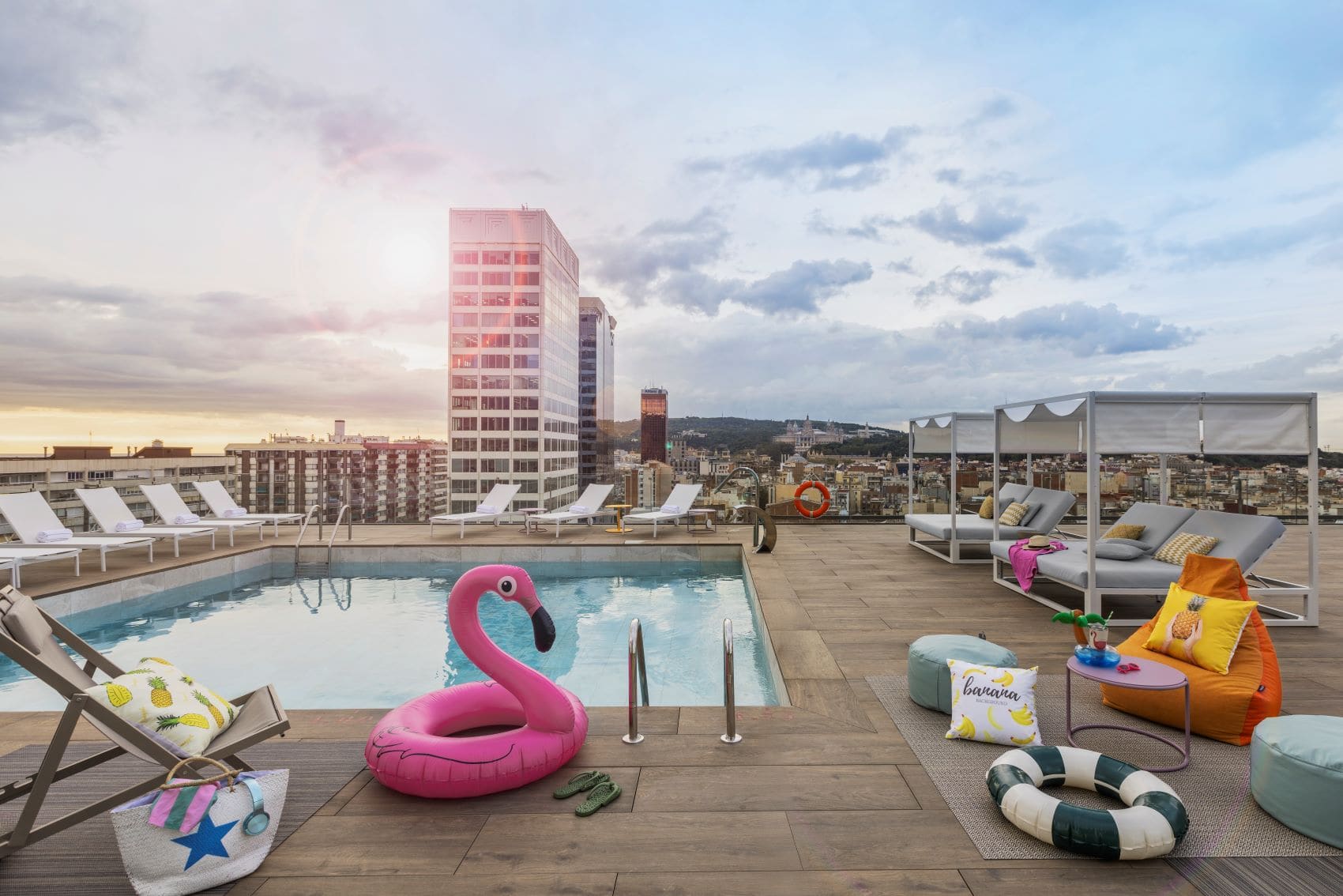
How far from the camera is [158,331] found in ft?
39.3

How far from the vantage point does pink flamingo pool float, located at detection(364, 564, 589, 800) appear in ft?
7.28

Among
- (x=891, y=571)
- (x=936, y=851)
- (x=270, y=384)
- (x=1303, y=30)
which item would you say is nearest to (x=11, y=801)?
(x=936, y=851)

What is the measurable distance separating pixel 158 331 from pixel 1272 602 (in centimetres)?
1695

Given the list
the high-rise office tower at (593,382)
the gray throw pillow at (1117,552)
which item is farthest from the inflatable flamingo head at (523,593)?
the high-rise office tower at (593,382)

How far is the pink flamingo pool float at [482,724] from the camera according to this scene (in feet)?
7.28

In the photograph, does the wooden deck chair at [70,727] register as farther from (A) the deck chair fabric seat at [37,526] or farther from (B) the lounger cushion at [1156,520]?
(B) the lounger cushion at [1156,520]

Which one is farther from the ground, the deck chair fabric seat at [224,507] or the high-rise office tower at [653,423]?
the high-rise office tower at [653,423]

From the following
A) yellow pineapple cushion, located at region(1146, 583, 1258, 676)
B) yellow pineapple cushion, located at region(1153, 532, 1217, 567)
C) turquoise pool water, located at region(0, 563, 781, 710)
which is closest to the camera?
yellow pineapple cushion, located at region(1146, 583, 1258, 676)

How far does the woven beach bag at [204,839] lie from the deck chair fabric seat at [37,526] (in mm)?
6113

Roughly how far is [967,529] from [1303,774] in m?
5.12

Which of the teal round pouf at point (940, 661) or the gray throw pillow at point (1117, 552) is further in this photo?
the gray throw pillow at point (1117, 552)

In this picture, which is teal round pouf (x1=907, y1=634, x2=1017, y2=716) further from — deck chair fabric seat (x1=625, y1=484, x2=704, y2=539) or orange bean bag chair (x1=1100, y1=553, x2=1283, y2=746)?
deck chair fabric seat (x1=625, y1=484, x2=704, y2=539)

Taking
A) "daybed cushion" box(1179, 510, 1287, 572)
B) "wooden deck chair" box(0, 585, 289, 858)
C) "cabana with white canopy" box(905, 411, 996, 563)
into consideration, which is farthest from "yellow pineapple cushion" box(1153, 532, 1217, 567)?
"wooden deck chair" box(0, 585, 289, 858)

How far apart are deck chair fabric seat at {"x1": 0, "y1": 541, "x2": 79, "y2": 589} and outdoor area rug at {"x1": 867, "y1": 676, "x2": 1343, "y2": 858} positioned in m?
7.32
